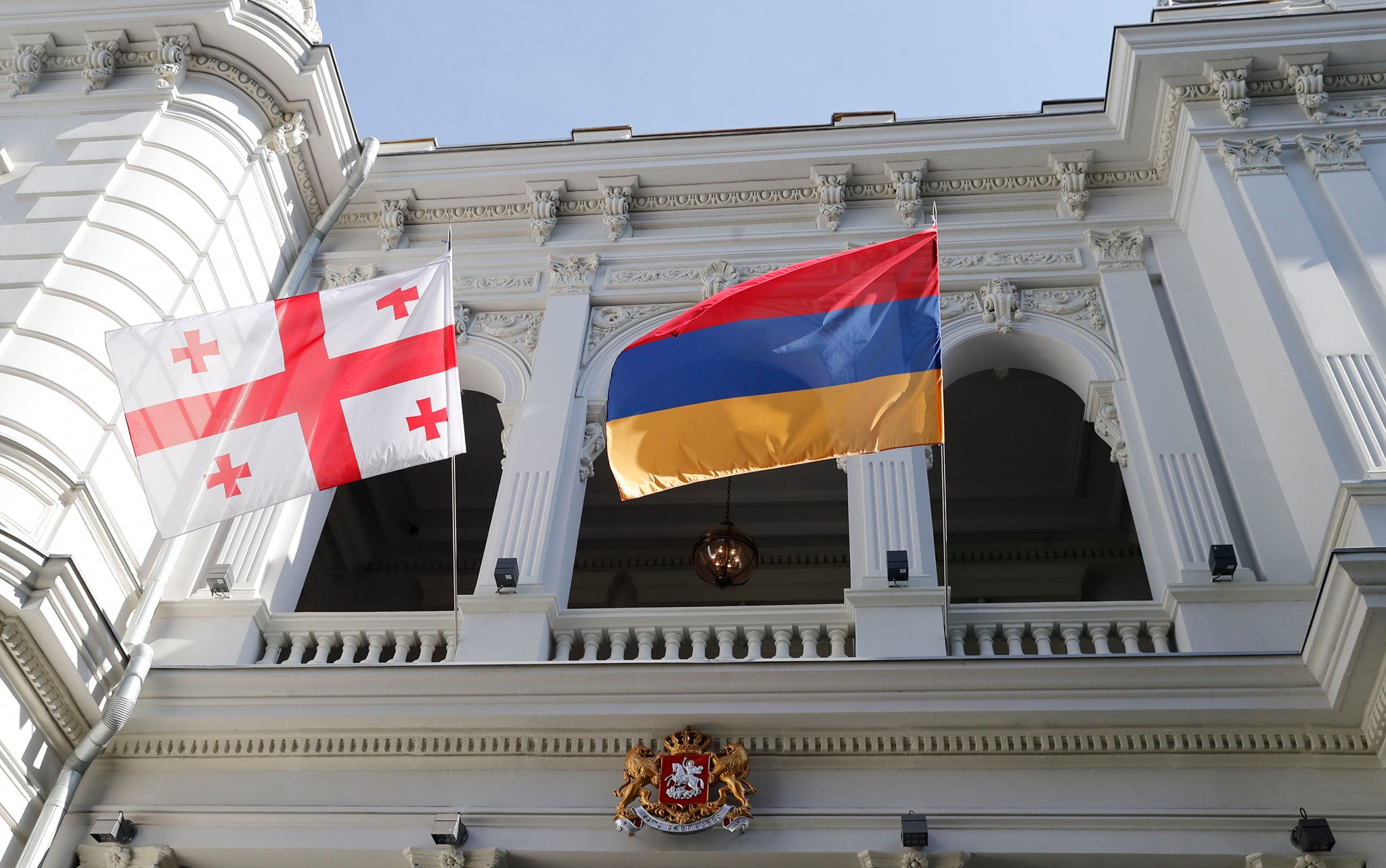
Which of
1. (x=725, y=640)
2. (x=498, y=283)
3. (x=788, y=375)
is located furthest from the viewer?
(x=498, y=283)

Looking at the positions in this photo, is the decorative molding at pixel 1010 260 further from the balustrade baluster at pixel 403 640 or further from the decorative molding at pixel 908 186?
the balustrade baluster at pixel 403 640

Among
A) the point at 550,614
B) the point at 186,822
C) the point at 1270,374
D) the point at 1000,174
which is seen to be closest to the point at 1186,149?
the point at 1000,174

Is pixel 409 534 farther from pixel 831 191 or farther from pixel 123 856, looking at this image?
pixel 123 856

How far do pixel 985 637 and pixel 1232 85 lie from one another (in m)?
6.51

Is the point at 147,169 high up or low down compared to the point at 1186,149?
down

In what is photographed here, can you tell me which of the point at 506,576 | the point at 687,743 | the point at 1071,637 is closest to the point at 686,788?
the point at 687,743

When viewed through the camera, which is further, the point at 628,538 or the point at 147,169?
the point at 628,538

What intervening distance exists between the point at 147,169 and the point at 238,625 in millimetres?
4399

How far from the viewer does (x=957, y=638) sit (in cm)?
1009

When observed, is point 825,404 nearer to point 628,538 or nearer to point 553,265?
point 553,265

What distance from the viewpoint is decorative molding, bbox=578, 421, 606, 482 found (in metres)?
12.0

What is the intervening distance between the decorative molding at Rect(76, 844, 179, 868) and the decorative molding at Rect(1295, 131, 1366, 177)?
11044 millimetres

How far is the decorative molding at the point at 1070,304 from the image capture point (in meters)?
12.8

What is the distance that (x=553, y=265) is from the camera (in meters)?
13.9
